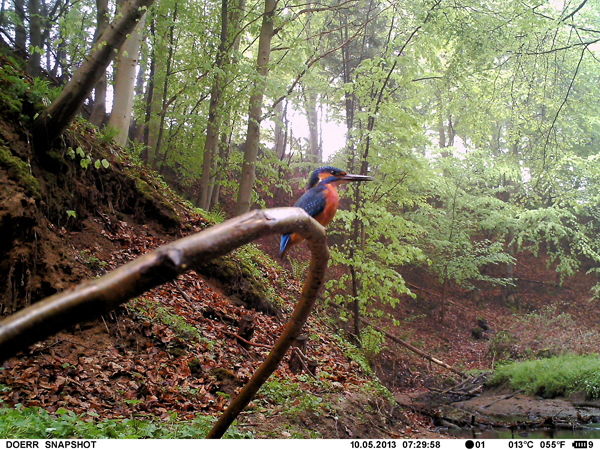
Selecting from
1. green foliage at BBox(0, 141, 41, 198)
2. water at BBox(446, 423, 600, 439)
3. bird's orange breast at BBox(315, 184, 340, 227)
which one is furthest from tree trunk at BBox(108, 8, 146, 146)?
water at BBox(446, 423, 600, 439)

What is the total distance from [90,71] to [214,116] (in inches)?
161

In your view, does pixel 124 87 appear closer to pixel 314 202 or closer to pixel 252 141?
pixel 252 141

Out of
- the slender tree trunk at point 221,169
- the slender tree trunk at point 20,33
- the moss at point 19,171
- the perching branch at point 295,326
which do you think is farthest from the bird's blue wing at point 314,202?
the slender tree trunk at point 20,33

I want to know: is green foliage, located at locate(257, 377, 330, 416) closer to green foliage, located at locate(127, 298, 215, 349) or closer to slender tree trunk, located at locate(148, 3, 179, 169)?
green foliage, located at locate(127, 298, 215, 349)

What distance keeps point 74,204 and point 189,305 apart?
1968 mm

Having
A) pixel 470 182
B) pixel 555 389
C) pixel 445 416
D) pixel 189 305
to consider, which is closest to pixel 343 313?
pixel 445 416

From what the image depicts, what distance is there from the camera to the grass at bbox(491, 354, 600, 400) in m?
7.75

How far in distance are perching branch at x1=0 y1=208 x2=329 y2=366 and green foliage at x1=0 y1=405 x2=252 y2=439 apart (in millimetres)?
2235

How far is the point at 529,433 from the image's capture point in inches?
242

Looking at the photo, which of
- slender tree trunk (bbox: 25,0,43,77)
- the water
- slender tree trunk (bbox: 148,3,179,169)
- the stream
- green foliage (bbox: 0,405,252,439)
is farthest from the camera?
slender tree trunk (bbox: 148,3,179,169)

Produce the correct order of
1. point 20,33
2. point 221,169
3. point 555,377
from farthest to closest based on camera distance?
point 221,169 → point 555,377 → point 20,33

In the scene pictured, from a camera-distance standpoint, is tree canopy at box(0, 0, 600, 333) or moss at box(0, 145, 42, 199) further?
tree canopy at box(0, 0, 600, 333)

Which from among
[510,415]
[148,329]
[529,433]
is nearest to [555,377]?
[510,415]

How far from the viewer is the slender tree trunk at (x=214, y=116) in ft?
25.6
